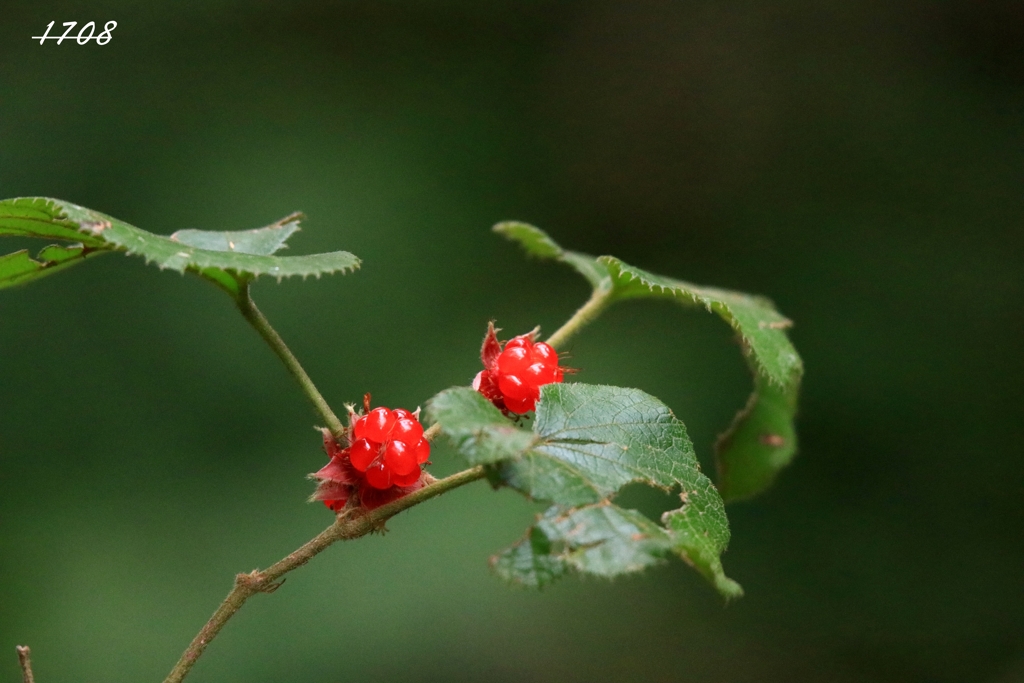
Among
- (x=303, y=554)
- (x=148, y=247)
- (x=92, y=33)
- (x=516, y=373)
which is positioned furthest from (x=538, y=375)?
(x=92, y=33)

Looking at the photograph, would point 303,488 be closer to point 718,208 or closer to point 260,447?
point 260,447

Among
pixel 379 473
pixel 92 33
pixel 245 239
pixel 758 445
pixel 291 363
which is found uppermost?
pixel 92 33

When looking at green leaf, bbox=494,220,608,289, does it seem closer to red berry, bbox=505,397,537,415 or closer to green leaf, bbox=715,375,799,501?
green leaf, bbox=715,375,799,501

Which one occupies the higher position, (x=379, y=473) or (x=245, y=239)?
(x=245, y=239)

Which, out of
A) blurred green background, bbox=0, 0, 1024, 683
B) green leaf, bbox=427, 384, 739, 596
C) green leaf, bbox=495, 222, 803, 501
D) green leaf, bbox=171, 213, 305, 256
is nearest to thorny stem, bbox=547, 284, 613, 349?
green leaf, bbox=495, 222, 803, 501

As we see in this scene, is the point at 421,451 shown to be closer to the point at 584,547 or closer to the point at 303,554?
the point at 303,554

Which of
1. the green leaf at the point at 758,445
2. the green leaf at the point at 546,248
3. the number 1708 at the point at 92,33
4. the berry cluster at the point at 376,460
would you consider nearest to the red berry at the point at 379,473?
the berry cluster at the point at 376,460

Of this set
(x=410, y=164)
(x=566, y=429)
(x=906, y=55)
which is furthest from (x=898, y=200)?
(x=566, y=429)
